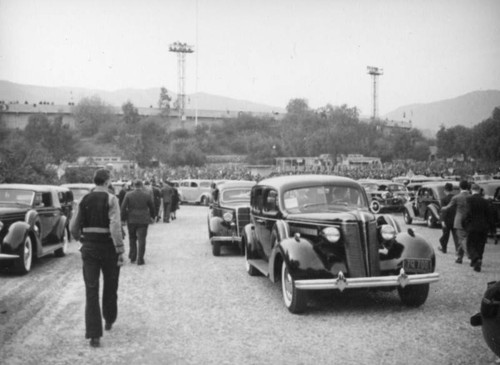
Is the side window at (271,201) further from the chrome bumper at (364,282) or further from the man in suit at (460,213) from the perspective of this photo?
the man in suit at (460,213)

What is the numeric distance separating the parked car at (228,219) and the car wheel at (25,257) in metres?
3.96

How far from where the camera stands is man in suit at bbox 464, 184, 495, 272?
10.3 m

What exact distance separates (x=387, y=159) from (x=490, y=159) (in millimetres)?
42284

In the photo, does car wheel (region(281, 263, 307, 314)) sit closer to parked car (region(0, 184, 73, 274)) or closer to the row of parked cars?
the row of parked cars

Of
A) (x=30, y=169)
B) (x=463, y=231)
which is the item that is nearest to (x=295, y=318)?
(x=463, y=231)

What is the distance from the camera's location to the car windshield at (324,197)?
873cm

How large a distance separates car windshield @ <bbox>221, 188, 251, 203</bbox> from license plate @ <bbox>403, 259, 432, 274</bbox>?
281 inches

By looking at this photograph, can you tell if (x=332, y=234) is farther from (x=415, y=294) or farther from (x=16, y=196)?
(x=16, y=196)

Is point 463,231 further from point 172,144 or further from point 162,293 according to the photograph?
point 172,144

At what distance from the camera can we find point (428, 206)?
1919 centimetres

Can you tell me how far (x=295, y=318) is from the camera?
7141mm

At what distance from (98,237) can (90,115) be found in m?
112

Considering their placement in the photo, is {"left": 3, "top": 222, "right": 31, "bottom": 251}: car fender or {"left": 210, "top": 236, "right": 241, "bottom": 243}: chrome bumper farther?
{"left": 210, "top": 236, "right": 241, "bottom": 243}: chrome bumper

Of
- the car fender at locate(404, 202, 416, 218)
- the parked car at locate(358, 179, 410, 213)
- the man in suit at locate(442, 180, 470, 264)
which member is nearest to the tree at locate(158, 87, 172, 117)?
the parked car at locate(358, 179, 410, 213)
